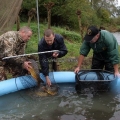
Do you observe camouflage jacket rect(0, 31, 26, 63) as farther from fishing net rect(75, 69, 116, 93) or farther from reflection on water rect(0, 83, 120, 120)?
fishing net rect(75, 69, 116, 93)

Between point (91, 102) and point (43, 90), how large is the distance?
1.06 m

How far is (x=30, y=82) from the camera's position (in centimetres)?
529

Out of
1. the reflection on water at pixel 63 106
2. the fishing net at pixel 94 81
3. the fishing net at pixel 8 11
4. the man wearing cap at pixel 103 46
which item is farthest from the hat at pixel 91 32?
the fishing net at pixel 8 11

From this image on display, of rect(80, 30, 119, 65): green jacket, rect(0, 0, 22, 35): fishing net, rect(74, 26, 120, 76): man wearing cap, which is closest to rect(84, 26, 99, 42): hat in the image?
rect(74, 26, 120, 76): man wearing cap

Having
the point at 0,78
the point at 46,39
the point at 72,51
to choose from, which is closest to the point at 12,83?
the point at 0,78

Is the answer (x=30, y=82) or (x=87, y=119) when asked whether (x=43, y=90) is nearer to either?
(x=30, y=82)

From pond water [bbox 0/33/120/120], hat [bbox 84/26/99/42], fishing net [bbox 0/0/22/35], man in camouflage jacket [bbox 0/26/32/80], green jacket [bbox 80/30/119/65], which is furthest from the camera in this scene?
fishing net [bbox 0/0/22/35]

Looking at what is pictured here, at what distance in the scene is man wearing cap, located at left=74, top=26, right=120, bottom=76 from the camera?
4703mm

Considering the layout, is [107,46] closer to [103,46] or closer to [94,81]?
[103,46]

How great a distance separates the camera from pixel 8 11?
631cm

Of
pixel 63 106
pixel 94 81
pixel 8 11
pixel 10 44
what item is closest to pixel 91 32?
pixel 94 81

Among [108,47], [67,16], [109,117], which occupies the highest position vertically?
[67,16]

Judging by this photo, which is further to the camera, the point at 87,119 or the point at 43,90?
the point at 43,90

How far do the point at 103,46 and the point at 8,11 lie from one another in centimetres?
276
